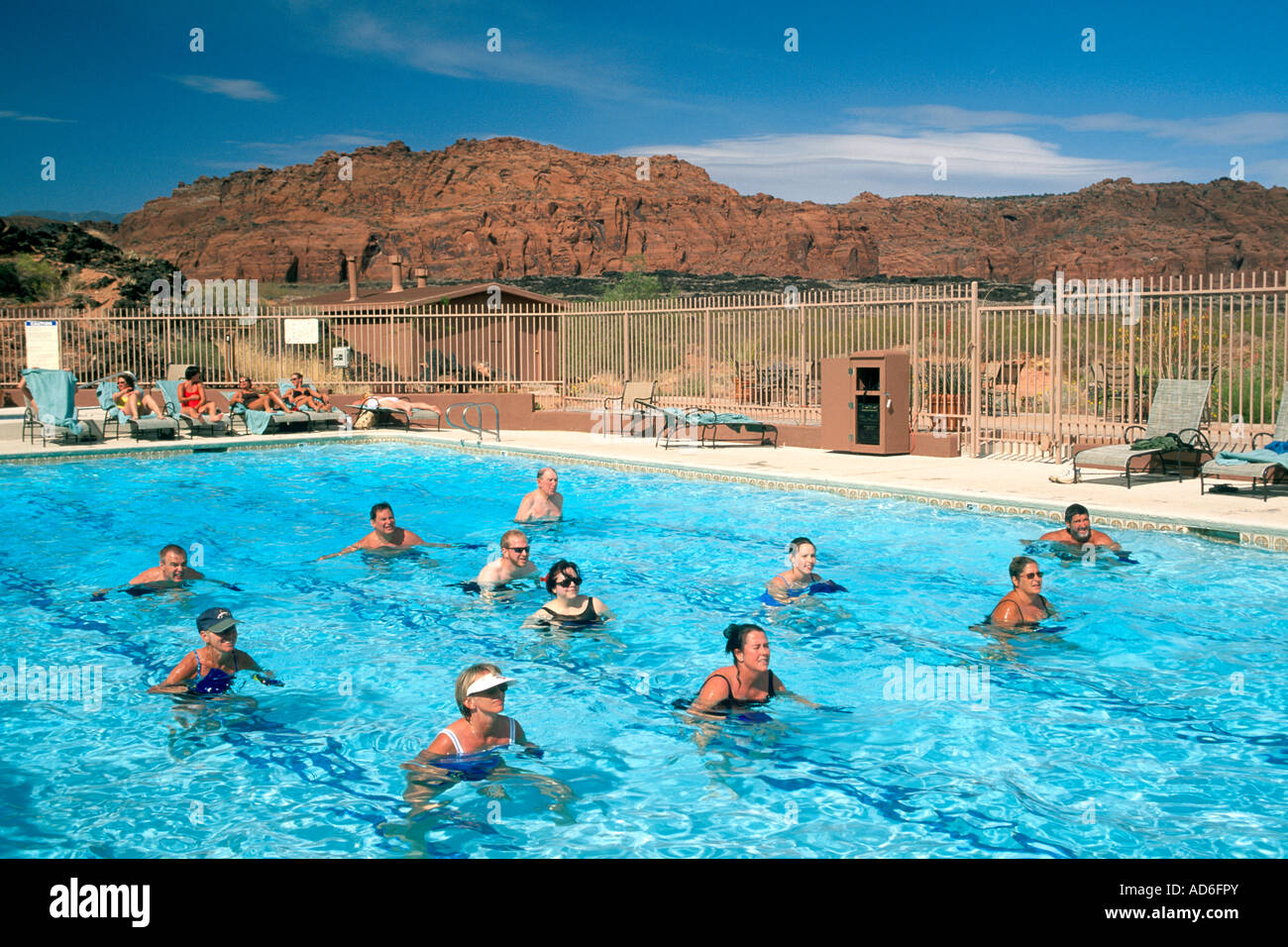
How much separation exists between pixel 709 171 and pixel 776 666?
14676cm

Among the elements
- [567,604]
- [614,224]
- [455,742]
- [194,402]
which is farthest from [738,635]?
[614,224]

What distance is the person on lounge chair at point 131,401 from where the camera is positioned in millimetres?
17828

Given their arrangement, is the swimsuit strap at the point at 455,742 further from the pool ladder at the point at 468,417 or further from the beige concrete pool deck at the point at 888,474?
the pool ladder at the point at 468,417

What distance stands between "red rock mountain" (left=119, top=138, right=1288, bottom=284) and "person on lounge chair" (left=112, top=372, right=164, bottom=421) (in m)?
88.7

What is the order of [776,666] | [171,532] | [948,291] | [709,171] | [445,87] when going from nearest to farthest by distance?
[776,666] → [171,532] → [948,291] → [445,87] → [709,171]

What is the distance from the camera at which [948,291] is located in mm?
14516

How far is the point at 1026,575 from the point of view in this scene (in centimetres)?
718

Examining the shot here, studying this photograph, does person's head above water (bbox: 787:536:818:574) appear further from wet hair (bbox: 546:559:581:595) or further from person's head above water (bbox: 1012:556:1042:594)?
wet hair (bbox: 546:559:581:595)

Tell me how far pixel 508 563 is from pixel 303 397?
500 inches

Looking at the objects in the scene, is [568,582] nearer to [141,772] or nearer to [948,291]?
[141,772]

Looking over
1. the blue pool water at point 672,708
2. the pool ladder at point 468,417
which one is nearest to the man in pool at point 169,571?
the blue pool water at point 672,708

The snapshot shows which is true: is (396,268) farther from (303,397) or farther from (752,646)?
(752,646)

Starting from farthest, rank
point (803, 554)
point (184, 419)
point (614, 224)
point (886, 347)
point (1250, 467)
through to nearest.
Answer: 1. point (614, 224)
2. point (184, 419)
3. point (886, 347)
4. point (1250, 467)
5. point (803, 554)
